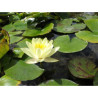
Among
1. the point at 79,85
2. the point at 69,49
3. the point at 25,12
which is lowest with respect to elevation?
Result: the point at 79,85

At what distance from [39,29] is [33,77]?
0.65 m

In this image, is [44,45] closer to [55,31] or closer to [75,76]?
[75,76]

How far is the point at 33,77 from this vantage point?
83cm

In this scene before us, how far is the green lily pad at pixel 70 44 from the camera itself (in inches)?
39.8

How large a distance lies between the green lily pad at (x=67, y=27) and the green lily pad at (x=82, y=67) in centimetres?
40

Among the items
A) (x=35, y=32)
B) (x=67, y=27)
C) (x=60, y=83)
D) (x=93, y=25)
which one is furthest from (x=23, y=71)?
(x=93, y=25)

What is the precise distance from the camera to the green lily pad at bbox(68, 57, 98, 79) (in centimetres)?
84

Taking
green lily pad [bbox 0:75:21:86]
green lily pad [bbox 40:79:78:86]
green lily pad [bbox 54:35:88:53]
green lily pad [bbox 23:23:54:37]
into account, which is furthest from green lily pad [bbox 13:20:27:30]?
green lily pad [bbox 40:79:78:86]

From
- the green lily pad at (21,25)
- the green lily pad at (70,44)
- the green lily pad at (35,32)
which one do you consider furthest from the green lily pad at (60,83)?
the green lily pad at (21,25)

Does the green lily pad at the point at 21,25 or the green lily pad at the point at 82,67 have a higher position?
the green lily pad at the point at 21,25

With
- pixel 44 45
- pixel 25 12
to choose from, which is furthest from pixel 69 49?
pixel 25 12

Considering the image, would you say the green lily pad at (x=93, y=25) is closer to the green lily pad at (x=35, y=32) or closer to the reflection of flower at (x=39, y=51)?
the green lily pad at (x=35, y=32)

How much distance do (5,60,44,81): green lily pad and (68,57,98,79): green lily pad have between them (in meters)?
0.20
